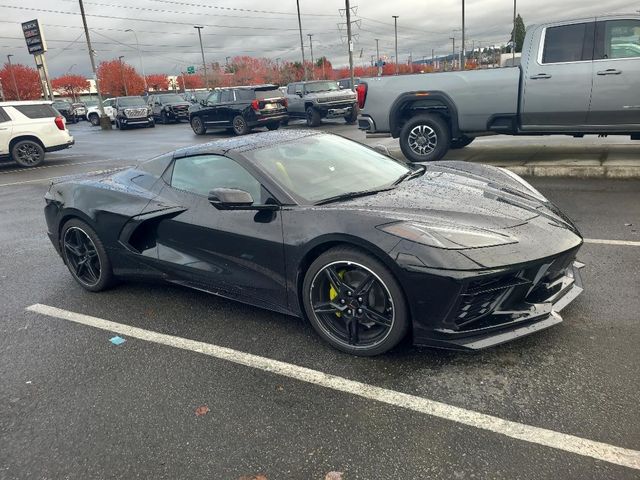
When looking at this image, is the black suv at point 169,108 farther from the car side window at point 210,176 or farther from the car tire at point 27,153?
the car side window at point 210,176

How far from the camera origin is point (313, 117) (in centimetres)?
1906

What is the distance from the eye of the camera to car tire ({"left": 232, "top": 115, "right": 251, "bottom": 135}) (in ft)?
59.9

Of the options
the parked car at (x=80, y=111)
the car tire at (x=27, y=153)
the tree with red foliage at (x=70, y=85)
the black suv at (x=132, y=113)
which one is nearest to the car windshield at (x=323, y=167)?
the car tire at (x=27, y=153)

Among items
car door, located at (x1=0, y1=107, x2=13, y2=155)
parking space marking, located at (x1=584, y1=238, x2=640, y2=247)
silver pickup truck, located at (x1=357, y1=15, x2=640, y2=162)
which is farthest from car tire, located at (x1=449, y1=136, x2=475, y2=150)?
car door, located at (x1=0, y1=107, x2=13, y2=155)

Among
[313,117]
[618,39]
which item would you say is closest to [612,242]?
[618,39]

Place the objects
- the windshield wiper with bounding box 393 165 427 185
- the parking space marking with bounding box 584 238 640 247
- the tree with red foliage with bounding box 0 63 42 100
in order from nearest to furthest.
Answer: the windshield wiper with bounding box 393 165 427 185
the parking space marking with bounding box 584 238 640 247
the tree with red foliage with bounding box 0 63 42 100

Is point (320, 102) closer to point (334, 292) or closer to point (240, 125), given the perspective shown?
point (240, 125)

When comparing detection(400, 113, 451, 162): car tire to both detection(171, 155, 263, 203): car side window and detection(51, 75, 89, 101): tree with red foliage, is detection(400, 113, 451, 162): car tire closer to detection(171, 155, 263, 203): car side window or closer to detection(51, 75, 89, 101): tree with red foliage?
detection(171, 155, 263, 203): car side window

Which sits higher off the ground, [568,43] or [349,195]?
[568,43]

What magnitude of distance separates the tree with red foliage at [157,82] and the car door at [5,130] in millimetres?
111258

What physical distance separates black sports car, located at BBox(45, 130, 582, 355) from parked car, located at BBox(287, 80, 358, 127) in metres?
15.0

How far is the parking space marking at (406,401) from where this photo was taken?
2174 millimetres

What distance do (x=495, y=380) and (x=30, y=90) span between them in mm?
101825

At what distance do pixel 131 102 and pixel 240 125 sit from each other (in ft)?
41.0
